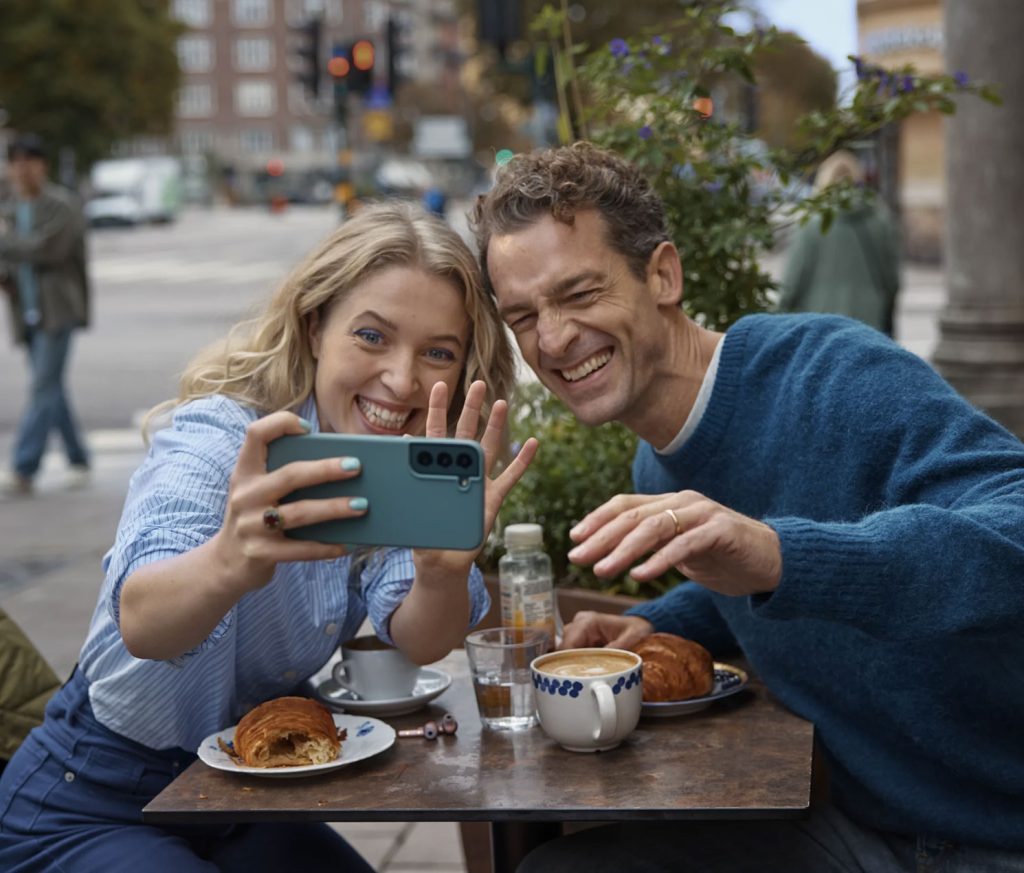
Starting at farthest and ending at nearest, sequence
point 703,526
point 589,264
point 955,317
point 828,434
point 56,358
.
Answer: point 56,358 → point 955,317 → point 589,264 → point 828,434 → point 703,526

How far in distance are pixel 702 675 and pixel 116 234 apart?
→ 50948 millimetres

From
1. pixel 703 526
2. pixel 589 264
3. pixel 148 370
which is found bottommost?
pixel 148 370

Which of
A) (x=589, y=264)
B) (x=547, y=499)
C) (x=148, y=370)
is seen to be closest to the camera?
(x=589, y=264)

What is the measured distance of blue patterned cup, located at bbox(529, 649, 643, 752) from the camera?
2.23 meters

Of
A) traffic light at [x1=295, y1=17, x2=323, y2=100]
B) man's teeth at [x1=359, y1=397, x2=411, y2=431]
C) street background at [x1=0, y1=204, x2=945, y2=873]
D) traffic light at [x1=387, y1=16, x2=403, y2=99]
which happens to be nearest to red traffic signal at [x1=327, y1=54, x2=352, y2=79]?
traffic light at [x1=295, y1=17, x2=323, y2=100]

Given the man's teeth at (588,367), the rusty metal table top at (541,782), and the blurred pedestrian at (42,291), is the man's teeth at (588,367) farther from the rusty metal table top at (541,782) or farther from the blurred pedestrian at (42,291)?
the blurred pedestrian at (42,291)

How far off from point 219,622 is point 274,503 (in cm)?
36

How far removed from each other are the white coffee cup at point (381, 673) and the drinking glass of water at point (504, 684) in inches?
7.1

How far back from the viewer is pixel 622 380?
2.59m

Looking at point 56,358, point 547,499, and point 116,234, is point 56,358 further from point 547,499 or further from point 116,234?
point 116,234

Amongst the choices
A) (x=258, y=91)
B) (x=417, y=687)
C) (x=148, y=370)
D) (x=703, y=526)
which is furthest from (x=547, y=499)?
(x=258, y=91)

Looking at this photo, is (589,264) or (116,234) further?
(116,234)

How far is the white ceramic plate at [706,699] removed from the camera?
7.90ft

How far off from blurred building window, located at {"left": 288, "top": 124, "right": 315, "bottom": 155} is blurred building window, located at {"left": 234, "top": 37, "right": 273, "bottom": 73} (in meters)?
4.73
